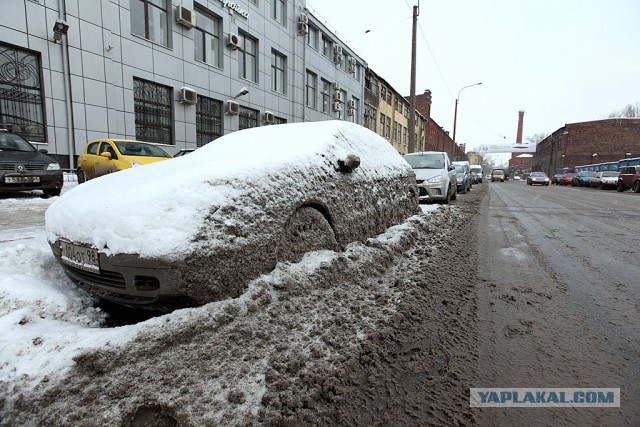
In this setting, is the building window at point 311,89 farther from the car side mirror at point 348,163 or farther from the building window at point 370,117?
the car side mirror at point 348,163

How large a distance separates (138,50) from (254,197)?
13299mm

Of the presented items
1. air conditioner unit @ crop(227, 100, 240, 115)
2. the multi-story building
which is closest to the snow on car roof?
the multi-story building

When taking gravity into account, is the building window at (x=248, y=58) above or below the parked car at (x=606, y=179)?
above

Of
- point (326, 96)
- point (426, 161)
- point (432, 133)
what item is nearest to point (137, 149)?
point (426, 161)

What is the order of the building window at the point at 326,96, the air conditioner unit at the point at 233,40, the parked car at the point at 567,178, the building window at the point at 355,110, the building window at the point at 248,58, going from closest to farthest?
the air conditioner unit at the point at 233,40 < the building window at the point at 248,58 < the building window at the point at 326,96 < the building window at the point at 355,110 < the parked car at the point at 567,178

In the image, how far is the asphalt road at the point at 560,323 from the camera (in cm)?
166

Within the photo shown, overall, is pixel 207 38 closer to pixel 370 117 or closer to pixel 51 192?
pixel 51 192

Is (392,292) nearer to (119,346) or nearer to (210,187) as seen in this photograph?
(210,187)

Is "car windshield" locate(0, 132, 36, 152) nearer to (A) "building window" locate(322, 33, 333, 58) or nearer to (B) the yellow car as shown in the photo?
(B) the yellow car

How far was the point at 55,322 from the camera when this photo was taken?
214 centimetres

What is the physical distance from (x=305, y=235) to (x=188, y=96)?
1328 cm

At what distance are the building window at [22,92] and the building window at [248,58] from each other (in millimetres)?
8797
